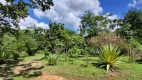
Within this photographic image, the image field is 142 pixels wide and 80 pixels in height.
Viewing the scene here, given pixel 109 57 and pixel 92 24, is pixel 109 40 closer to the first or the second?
pixel 109 57

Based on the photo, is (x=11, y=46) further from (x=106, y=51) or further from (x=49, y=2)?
(x=49, y=2)

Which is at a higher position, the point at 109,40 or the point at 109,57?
the point at 109,40

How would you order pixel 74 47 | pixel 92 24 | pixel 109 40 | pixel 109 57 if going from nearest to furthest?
pixel 109 57, pixel 109 40, pixel 74 47, pixel 92 24

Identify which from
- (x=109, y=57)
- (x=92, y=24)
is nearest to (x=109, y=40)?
(x=109, y=57)

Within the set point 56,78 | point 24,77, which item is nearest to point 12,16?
point 24,77

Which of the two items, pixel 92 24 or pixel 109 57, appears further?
pixel 92 24

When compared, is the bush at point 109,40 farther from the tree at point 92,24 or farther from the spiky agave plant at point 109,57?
the tree at point 92,24

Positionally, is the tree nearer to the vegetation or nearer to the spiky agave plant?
the vegetation

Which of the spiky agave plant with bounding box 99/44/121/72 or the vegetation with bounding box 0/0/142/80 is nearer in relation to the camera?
the vegetation with bounding box 0/0/142/80

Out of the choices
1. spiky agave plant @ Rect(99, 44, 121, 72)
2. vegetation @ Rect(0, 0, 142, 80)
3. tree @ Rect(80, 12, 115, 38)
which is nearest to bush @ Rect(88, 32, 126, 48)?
vegetation @ Rect(0, 0, 142, 80)

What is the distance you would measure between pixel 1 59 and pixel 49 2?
11983 mm

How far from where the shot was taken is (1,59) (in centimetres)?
1805

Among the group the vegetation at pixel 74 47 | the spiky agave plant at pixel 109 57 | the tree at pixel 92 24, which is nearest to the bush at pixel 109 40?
the vegetation at pixel 74 47

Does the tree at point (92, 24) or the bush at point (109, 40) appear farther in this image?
the tree at point (92, 24)
